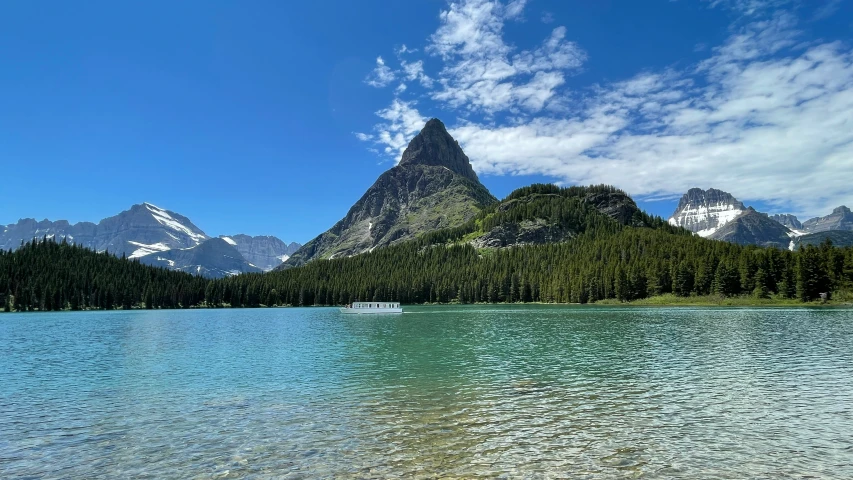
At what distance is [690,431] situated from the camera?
23.2 metres

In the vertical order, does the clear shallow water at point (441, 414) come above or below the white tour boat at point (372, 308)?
above

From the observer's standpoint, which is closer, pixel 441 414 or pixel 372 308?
pixel 441 414

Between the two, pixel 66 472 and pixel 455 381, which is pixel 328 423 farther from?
pixel 455 381

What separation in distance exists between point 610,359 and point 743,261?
522ft

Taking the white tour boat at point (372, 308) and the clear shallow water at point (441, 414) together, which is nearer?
the clear shallow water at point (441, 414)

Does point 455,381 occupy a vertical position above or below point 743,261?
below

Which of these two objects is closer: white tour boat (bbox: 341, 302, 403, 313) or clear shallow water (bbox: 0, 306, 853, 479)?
clear shallow water (bbox: 0, 306, 853, 479)

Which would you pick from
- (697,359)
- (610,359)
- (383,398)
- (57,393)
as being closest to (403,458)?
(383,398)

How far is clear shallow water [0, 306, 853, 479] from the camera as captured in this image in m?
19.2

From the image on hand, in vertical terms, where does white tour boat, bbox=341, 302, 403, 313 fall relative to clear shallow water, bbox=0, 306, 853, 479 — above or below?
below

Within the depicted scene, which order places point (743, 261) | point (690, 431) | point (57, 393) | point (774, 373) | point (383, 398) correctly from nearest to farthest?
point (690, 431) < point (383, 398) < point (57, 393) < point (774, 373) < point (743, 261)

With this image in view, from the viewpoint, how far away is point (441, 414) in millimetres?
27266

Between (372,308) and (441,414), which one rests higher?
(441,414)

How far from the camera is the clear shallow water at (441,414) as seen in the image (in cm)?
1923
